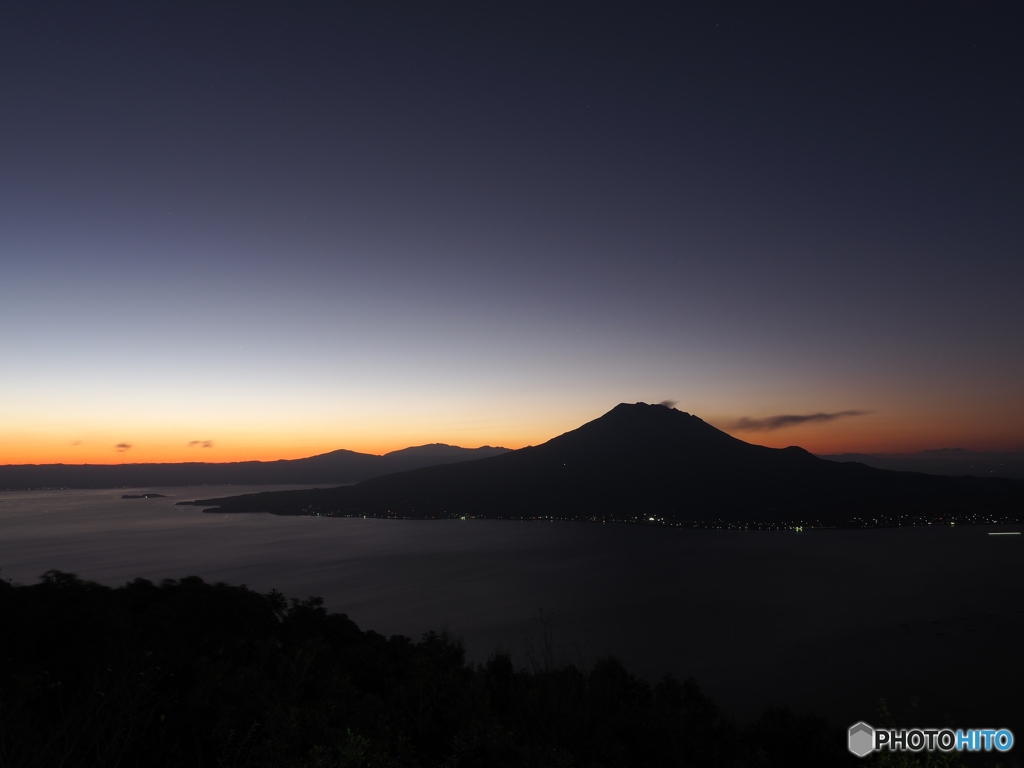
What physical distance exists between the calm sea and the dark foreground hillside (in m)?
12.2

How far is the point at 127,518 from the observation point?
549 ft

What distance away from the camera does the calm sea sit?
1658 inches

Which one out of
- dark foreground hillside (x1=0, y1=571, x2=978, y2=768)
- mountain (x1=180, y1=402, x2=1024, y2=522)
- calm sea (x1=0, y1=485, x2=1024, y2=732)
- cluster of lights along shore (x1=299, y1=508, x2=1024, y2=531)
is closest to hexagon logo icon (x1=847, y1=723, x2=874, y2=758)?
dark foreground hillside (x1=0, y1=571, x2=978, y2=768)

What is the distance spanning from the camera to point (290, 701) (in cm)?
1025

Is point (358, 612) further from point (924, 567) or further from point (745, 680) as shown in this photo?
point (924, 567)

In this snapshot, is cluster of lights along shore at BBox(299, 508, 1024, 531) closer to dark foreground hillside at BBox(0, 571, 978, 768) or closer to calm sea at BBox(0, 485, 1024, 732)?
calm sea at BBox(0, 485, 1024, 732)

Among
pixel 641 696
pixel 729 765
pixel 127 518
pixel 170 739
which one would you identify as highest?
pixel 170 739

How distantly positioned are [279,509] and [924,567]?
7633 inches

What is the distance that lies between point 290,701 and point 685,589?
3022 inches

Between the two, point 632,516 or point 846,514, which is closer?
point 846,514

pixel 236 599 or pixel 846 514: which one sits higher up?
pixel 236 599

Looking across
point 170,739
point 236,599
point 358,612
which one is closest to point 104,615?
point 236,599

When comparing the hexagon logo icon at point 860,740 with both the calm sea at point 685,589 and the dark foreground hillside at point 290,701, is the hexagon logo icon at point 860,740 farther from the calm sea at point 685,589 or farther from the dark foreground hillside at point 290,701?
the calm sea at point 685,589

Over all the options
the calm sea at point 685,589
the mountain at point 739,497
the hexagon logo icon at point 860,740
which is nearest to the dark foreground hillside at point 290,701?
the hexagon logo icon at point 860,740
